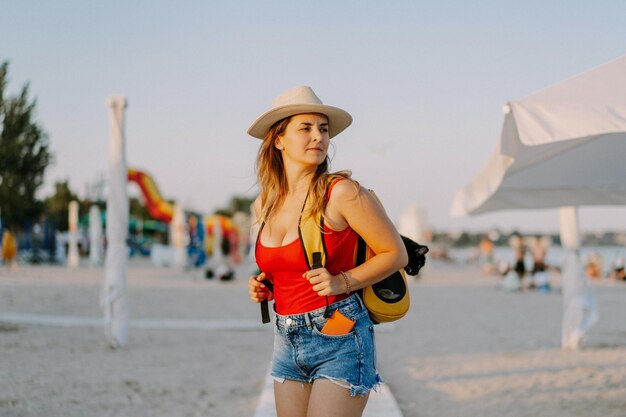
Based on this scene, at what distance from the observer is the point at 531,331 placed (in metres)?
10.4

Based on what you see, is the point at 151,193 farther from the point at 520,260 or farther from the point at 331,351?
the point at 331,351

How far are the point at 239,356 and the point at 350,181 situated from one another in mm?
6144

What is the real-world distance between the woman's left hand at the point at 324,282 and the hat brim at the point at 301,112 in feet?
1.80

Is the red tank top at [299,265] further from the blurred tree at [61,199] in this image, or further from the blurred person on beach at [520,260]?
the blurred tree at [61,199]

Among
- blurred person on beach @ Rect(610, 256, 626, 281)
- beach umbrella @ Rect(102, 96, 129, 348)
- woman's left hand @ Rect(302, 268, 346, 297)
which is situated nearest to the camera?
woman's left hand @ Rect(302, 268, 346, 297)

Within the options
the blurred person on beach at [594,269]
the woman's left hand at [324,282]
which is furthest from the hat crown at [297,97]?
the blurred person on beach at [594,269]

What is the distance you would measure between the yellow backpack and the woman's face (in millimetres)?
175

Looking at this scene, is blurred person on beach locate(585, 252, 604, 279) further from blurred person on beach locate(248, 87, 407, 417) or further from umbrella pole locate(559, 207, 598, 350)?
blurred person on beach locate(248, 87, 407, 417)

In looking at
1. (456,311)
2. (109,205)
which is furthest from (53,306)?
(456,311)

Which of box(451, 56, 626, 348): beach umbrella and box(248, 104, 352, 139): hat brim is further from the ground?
box(451, 56, 626, 348): beach umbrella

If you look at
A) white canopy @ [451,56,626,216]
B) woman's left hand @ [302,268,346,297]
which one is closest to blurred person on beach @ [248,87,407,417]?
woman's left hand @ [302,268,346,297]

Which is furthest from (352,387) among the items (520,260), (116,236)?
(520,260)

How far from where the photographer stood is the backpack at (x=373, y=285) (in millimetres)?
2086

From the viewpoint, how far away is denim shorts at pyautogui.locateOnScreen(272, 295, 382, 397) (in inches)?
81.0
